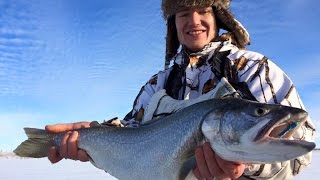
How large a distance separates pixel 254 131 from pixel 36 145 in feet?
9.31

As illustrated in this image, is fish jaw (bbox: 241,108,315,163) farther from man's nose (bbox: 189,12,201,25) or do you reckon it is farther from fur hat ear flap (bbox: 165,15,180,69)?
fur hat ear flap (bbox: 165,15,180,69)

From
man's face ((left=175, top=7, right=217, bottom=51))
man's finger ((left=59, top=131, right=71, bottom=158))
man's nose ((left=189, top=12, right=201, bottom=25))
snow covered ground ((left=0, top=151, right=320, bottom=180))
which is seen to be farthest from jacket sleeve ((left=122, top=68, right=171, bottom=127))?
snow covered ground ((left=0, top=151, right=320, bottom=180))

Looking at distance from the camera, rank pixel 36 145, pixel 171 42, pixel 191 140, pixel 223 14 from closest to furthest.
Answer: pixel 191 140
pixel 36 145
pixel 223 14
pixel 171 42

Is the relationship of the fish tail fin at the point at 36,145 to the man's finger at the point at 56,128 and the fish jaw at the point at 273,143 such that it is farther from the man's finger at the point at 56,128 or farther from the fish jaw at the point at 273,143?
the fish jaw at the point at 273,143

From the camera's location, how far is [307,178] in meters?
12.8

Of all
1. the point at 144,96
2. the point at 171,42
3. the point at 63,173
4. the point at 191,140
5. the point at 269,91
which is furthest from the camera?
the point at 63,173

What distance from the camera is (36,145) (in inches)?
199

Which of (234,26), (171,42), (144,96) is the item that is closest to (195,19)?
(234,26)

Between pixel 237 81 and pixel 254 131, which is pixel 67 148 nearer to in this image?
pixel 237 81

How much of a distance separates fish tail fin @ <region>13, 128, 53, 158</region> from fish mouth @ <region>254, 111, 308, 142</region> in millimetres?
2743

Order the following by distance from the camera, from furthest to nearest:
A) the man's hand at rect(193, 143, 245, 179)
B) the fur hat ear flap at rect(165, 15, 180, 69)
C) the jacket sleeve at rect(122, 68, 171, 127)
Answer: the fur hat ear flap at rect(165, 15, 180, 69) < the jacket sleeve at rect(122, 68, 171, 127) < the man's hand at rect(193, 143, 245, 179)

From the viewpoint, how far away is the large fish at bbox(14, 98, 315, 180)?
3062 mm

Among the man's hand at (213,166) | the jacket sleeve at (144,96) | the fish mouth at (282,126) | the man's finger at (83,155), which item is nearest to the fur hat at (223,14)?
the jacket sleeve at (144,96)

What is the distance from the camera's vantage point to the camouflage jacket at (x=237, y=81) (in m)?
4.04
